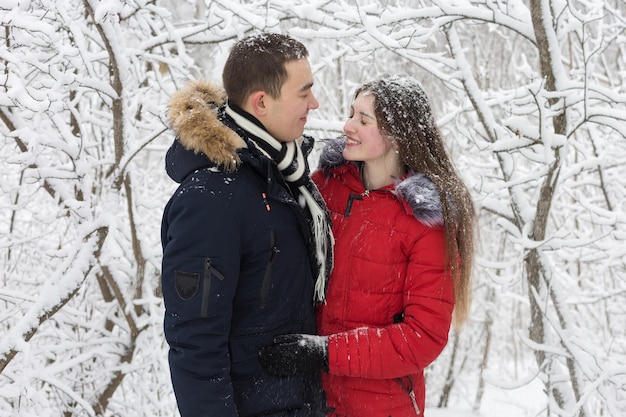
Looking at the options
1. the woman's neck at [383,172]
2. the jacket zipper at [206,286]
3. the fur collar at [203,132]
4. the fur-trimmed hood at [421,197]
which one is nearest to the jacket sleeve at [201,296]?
the jacket zipper at [206,286]

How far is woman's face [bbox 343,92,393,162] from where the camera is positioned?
2.42m

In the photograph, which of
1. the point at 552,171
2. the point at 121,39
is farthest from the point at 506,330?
the point at 121,39

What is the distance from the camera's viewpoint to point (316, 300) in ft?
7.59

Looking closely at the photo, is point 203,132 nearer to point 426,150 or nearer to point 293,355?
point 293,355

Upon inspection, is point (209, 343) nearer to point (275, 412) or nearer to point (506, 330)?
point (275, 412)

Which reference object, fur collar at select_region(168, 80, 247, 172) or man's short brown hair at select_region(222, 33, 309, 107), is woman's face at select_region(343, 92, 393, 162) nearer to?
man's short brown hair at select_region(222, 33, 309, 107)

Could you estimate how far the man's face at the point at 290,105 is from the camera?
7.04 ft

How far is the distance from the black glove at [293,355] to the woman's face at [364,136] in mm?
732

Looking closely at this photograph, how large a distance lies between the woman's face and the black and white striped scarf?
225 millimetres

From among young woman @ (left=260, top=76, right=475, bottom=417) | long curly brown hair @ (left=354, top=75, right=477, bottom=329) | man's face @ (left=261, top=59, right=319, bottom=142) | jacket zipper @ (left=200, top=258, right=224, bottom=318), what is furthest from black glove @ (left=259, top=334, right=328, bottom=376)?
man's face @ (left=261, top=59, right=319, bottom=142)

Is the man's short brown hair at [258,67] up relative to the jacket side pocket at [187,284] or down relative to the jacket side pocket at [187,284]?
up

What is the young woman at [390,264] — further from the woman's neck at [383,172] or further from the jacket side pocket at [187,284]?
the jacket side pocket at [187,284]

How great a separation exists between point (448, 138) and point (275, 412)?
7.84 meters

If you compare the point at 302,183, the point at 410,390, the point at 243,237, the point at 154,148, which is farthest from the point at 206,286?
the point at 154,148
